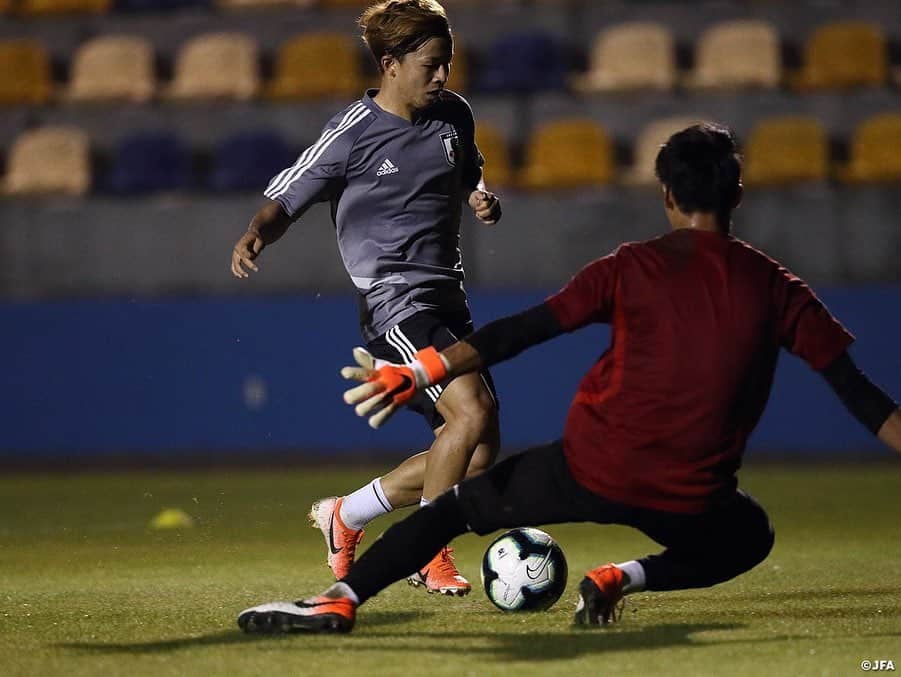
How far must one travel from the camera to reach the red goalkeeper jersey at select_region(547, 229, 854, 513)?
461 centimetres

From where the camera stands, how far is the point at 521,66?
48.8 feet

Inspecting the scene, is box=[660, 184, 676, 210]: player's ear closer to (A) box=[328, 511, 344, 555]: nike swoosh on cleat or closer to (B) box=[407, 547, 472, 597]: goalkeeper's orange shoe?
(B) box=[407, 547, 472, 597]: goalkeeper's orange shoe

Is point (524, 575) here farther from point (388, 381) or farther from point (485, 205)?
point (485, 205)

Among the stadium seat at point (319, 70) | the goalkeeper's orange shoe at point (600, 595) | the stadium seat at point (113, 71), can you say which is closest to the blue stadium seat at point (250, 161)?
the stadium seat at point (319, 70)

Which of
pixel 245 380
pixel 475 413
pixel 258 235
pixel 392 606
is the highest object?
pixel 258 235

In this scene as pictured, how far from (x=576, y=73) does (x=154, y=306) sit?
4.89 meters

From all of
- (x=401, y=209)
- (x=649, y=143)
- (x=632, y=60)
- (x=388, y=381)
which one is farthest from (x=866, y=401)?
(x=632, y=60)

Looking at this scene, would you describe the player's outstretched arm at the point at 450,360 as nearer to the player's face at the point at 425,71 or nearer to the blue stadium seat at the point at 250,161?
the player's face at the point at 425,71

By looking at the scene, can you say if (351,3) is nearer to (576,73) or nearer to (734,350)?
(576,73)

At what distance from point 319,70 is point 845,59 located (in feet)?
16.4

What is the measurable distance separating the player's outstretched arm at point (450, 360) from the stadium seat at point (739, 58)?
34.2ft

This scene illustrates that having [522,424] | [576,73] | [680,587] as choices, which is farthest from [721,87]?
[680,587]

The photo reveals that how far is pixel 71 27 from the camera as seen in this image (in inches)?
648

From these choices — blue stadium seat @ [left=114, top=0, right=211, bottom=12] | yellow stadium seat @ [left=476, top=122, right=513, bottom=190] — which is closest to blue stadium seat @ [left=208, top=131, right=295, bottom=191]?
yellow stadium seat @ [left=476, top=122, right=513, bottom=190]
